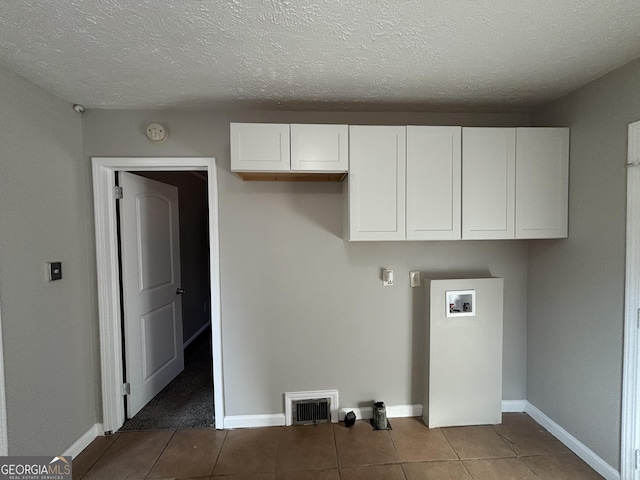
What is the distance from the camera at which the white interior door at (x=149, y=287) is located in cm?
216

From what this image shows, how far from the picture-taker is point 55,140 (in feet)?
5.75

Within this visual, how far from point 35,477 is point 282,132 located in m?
2.42

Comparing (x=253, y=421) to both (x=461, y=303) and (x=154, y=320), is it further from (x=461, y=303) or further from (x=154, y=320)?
(x=461, y=303)

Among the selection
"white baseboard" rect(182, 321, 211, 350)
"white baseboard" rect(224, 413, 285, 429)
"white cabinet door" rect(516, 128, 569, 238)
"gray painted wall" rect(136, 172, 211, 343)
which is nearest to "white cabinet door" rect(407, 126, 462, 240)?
"white cabinet door" rect(516, 128, 569, 238)

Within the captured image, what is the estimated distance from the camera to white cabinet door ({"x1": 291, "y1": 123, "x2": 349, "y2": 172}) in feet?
5.60

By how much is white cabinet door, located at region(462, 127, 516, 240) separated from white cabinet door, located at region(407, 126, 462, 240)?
2.4 inches

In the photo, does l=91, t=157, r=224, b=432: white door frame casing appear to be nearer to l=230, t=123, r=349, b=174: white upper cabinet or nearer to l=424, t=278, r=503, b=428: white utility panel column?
l=230, t=123, r=349, b=174: white upper cabinet

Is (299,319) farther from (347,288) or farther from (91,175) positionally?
(91,175)

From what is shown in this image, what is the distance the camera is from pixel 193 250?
12.4 feet

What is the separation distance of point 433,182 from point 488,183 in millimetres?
379

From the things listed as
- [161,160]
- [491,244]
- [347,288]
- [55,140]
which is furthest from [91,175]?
[491,244]

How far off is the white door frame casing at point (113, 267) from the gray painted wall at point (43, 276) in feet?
0.26

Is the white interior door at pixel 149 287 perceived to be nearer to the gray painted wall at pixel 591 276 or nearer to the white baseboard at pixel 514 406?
the white baseboard at pixel 514 406

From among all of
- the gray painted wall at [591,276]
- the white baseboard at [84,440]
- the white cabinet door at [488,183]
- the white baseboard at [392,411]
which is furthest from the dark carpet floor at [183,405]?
the gray painted wall at [591,276]
